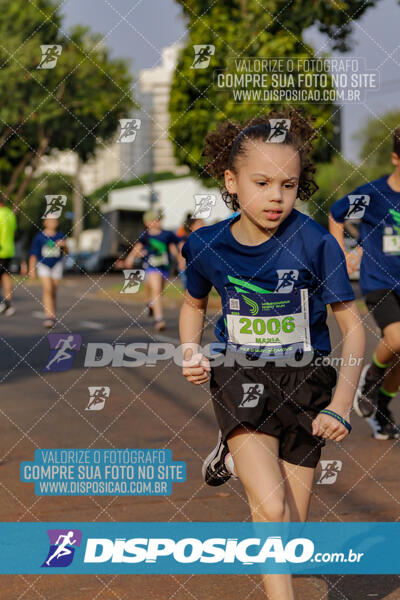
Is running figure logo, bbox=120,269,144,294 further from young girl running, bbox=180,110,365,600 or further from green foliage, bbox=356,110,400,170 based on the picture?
green foliage, bbox=356,110,400,170

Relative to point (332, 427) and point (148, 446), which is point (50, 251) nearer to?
point (148, 446)

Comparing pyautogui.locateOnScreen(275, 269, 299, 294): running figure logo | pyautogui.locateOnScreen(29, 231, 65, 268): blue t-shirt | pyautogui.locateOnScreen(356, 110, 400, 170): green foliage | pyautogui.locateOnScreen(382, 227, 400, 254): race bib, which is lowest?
pyautogui.locateOnScreen(356, 110, 400, 170): green foliage

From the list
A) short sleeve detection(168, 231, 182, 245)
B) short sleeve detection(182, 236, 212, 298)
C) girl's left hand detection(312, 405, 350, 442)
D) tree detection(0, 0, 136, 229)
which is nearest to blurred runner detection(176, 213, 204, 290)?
short sleeve detection(182, 236, 212, 298)

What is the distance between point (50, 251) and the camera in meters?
13.9

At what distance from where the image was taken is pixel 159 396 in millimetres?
7762

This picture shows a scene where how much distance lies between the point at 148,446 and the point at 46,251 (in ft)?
27.9

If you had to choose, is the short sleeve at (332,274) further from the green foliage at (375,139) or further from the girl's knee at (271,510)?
the green foliage at (375,139)

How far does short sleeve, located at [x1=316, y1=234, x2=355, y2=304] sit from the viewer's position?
2.98 meters

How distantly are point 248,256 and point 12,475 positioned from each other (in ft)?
8.20

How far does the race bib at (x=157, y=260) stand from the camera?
1403 cm

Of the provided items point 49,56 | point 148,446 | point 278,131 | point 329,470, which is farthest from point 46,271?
point 278,131

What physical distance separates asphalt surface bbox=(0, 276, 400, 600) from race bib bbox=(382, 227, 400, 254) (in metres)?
0.55

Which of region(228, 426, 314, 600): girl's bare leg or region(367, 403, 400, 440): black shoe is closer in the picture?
region(228, 426, 314, 600): girl's bare leg

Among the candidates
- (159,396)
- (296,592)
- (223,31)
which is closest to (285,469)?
(296,592)
